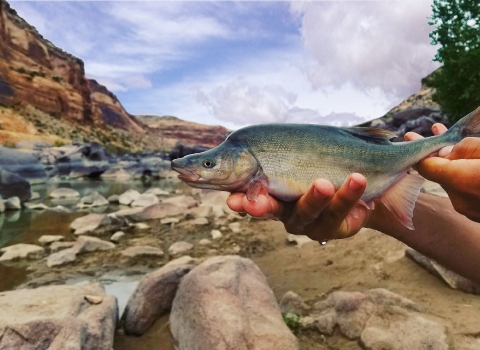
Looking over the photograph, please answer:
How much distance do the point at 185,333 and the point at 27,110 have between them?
76269 mm

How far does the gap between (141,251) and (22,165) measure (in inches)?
863

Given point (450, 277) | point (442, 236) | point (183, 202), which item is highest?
point (442, 236)

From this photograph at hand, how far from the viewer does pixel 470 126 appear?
99.3 inches

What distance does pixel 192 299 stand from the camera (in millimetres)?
4477

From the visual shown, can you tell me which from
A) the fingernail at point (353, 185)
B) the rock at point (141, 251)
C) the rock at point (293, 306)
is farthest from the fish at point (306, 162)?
the rock at point (141, 251)

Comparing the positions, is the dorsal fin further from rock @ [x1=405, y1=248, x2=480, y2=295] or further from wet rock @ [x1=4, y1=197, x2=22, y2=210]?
wet rock @ [x1=4, y1=197, x2=22, y2=210]

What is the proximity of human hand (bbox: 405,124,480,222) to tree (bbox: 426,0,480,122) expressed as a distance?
25.1 m

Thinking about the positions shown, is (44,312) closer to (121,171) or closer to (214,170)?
(214,170)

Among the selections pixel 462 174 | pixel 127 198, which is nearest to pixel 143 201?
pixel 127 198

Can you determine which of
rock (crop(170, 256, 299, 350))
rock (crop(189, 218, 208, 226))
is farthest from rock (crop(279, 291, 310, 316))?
rock (crop(189, 218, 208, 226))

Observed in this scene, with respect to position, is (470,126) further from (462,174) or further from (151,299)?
(151,299)

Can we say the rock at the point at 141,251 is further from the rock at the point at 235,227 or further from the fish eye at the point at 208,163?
the fish eye at the point at 208,163

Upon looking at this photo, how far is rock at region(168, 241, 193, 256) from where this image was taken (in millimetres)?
9021

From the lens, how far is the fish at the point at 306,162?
266 centimetres
